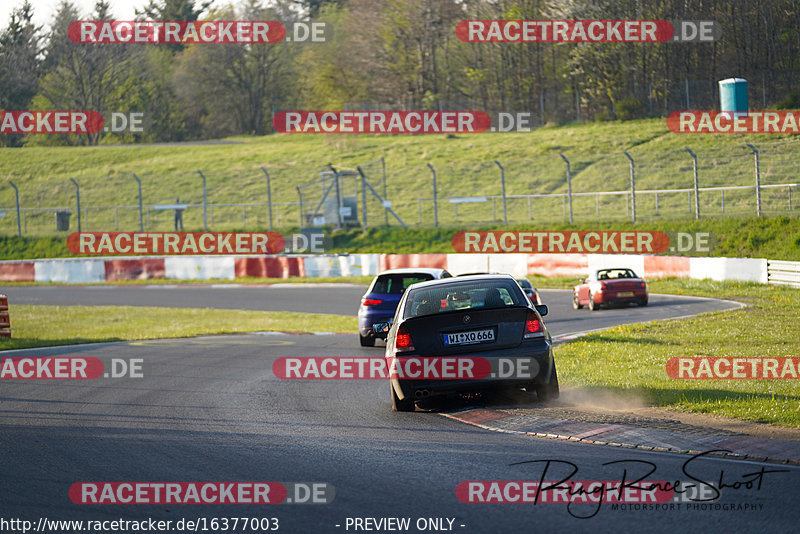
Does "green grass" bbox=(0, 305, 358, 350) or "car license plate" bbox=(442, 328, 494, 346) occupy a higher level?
"car license plate" bbox=(442, 328, 494, 346)

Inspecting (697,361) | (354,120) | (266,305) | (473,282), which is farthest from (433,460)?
(354,120)

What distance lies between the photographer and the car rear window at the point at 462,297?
9953 millimetres

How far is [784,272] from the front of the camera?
23.7m

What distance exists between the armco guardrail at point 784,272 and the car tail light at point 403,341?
16.2 m

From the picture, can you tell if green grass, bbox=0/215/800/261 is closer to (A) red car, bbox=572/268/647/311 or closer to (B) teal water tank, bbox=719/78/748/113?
(A) red car, bbox=572/268/647/311

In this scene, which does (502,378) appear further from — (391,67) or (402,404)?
(391,67)

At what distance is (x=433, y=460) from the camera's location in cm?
726

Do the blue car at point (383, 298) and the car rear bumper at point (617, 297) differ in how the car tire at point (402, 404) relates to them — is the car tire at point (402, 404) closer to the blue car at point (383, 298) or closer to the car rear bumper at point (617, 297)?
the blue car at point (383, 298)

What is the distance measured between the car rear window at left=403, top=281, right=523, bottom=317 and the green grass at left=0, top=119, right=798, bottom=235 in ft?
69.1

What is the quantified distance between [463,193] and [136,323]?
912 inches

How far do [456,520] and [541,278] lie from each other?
26.9 meters

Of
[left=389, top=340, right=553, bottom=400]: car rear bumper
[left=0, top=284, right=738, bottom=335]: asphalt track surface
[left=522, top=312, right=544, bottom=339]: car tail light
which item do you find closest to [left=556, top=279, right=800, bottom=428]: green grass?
[left=389, top=340, right=553, bottom=400]: car rear bumper

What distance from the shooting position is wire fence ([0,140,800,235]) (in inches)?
1265

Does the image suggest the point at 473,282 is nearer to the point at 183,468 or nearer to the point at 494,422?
the point at 494,422
